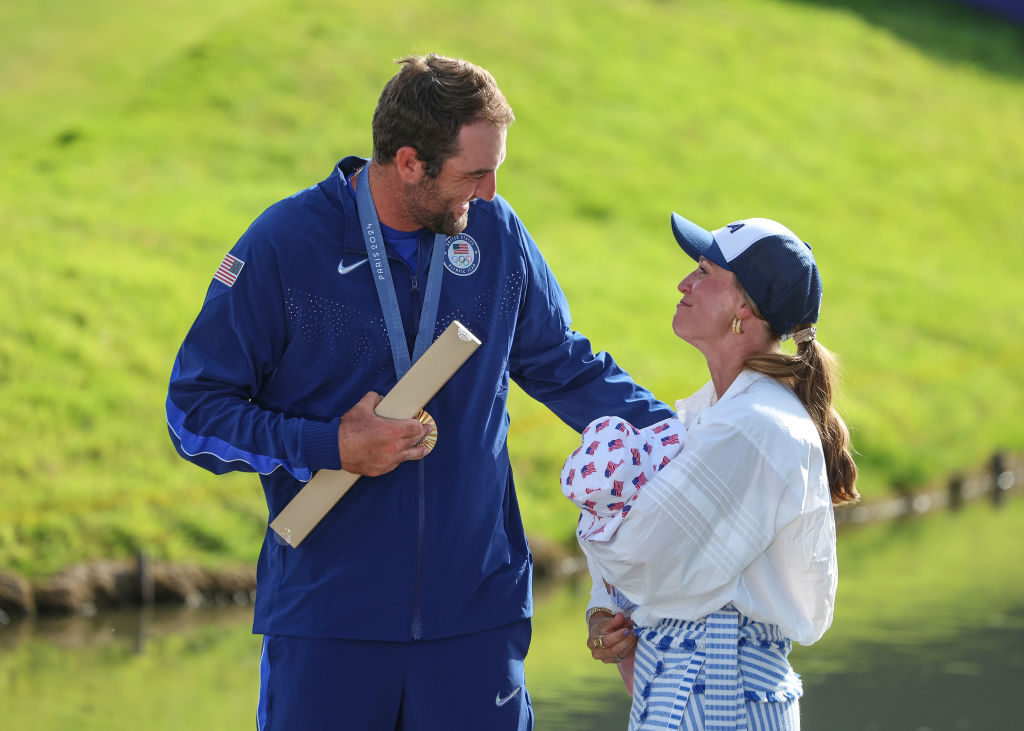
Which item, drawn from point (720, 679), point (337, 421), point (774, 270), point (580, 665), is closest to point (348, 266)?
point (337, 421)

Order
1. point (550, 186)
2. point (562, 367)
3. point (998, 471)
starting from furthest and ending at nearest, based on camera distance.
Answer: point (550, 186) → point (998, 471) → point (562, 367)

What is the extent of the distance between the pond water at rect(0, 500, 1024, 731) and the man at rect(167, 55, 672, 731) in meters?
3.43

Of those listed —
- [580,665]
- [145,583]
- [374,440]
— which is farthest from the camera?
[145,583]

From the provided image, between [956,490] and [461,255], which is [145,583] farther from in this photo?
[956,490]

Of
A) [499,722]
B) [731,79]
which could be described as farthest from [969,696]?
[731,79]

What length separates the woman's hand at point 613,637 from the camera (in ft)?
10.4

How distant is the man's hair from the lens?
10.4 ft

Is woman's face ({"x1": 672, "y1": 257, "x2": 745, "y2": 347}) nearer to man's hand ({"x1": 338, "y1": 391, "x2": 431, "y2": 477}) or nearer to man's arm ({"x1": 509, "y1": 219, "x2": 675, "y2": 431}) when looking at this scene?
man's arm ({"x1": 509, "y1": 219, "x2": 675, "y2": 431})

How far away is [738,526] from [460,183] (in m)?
1.00

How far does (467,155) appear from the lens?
3.19m

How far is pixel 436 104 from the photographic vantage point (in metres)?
3.17

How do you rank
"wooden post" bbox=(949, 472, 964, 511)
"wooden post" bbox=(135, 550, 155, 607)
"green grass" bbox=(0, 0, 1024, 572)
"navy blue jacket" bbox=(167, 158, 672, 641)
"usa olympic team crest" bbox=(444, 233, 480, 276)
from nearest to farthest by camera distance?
"navy blue jacket" bbox=(167, 158, 672, 641)
"usa olympic team crest" bbox=(444, 233, 480, 276)
"wooden post" bbox=(135, 550, 155, 607)
"green grass" bbox=(0, 0, 1024, 572)
"wooden post" bbox=(949, 472, 964, 511)

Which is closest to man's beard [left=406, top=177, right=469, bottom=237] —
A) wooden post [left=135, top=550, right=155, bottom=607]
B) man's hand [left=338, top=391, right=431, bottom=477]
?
man's hand [left=338, top=391, right=431, bottom=477]

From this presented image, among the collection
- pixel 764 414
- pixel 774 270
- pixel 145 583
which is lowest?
pixel 145 583
